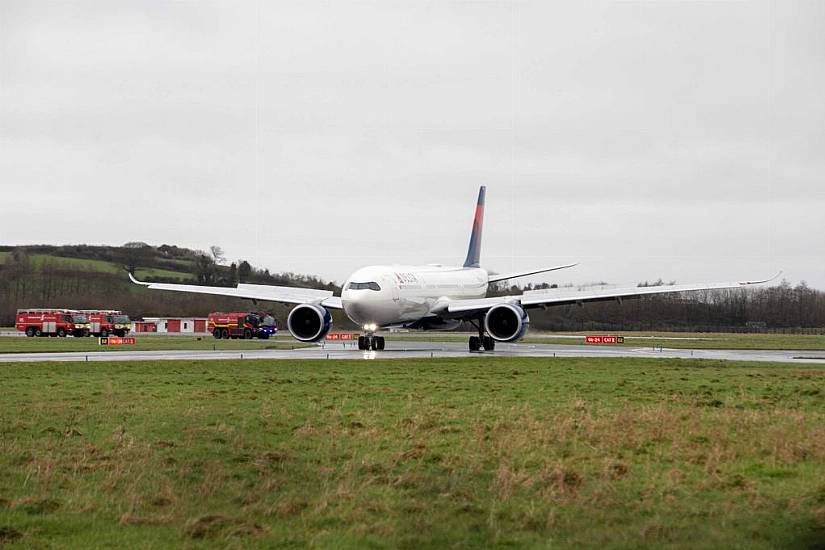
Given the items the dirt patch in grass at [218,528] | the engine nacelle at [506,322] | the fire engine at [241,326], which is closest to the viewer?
the dirt patch in grass at [218,528]

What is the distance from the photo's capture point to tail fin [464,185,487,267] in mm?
65688

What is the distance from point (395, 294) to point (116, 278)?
106535 mm

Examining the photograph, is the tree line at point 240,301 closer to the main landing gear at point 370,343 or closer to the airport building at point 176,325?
the airport building at point 176,325

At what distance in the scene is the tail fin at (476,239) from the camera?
65.7m

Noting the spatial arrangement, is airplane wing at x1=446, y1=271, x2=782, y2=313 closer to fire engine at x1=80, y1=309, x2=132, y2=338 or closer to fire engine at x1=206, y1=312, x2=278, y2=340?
fire engine at x1=206, y1=312, x2=278, y2=340

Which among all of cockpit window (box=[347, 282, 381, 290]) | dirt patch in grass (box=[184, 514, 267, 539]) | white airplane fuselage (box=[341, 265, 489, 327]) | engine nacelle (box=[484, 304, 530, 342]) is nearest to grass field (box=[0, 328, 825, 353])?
white airplane fuselage (box=[341, 265, 489, 327])

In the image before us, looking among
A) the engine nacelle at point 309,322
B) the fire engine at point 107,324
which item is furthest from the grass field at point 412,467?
the fire engine at point 107,324

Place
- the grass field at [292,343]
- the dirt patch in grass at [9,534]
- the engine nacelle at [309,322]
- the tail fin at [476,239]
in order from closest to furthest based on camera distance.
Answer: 1. the dirt patch in grass at [9,534]
2. the engine nacelle at [309,322]
3. the grass field at [292,343]
4. the tail fin at [476,239]

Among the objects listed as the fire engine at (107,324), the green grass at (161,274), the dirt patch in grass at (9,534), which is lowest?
the dirt patch in grass at (9,534)

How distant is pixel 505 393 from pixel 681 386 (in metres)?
5.37

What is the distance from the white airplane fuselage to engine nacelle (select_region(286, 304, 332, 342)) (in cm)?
124

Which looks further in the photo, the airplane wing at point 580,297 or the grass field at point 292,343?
the grass field at point 292,343

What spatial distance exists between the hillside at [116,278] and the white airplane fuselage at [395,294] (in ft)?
144

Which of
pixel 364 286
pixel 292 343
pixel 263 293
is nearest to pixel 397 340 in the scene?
pixel 292 343
